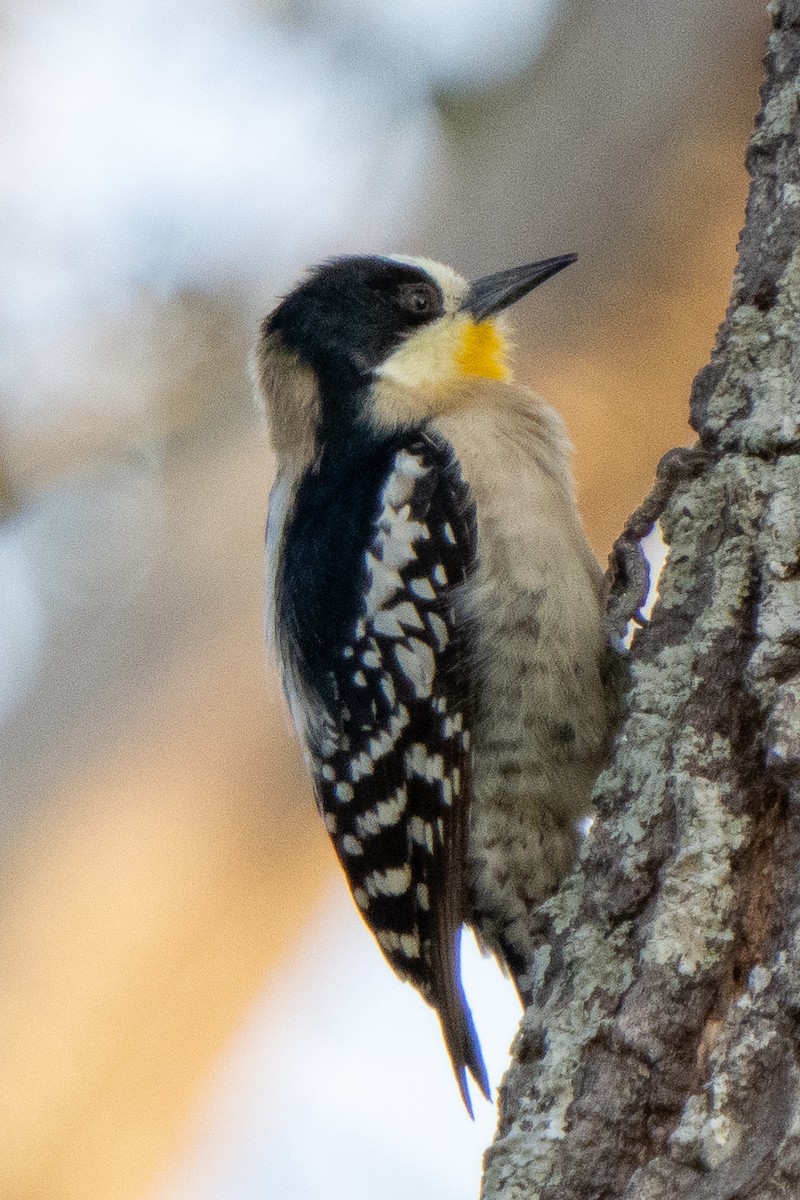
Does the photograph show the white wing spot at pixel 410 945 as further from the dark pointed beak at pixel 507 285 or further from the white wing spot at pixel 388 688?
the dark pointed beak at pixel 507 285

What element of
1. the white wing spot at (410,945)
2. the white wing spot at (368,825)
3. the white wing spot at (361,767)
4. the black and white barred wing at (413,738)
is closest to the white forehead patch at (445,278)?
the black and white barred wing at (413,738)

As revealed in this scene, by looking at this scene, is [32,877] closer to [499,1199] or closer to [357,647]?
[357,647]

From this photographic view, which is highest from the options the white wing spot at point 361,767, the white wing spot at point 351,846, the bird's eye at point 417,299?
the bird's eye at point 417,299

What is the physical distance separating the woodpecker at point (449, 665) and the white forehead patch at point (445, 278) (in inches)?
7.3

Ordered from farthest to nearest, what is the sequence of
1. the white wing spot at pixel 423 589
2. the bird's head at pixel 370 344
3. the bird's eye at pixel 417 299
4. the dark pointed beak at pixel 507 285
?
the bird's eye at pixel 417 299 → the bird's head at pixel 370 344 → the dark pointed beak at pixel 507 285 → the white wing spot at pixel 423 589

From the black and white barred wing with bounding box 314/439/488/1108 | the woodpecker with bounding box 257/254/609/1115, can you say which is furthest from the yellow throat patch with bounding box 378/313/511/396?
the black and white barred wing with bounding box 314/439/488/1108

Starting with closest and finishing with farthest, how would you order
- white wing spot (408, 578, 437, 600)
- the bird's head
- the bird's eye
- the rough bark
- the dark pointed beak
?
the rough bark → white wing spot (408, 578, 437, 600) → the dark pointed beak → the bird's head → the bird's eye

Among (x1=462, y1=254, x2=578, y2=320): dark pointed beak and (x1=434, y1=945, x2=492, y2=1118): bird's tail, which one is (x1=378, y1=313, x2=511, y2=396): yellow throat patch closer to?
(x1=462, y1=254, x2=578, y2=320): dark pointed beak

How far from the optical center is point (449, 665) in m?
2.70

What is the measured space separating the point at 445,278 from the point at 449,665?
106cm

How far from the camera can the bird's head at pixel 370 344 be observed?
10.4ft

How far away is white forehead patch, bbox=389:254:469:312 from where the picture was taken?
325 cm

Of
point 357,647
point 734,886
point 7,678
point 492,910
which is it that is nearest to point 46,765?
point 7,678

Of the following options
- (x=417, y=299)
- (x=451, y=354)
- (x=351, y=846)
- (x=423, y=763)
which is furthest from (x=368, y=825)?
(x=417, y=299)
